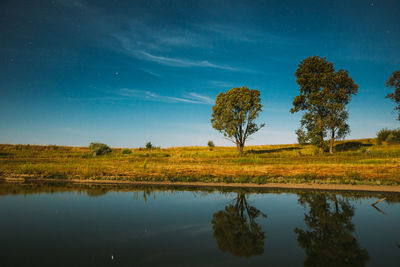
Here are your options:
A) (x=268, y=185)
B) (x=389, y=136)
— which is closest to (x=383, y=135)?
(x=389, y=136)

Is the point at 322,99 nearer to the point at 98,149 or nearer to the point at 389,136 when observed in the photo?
the point at 389,136

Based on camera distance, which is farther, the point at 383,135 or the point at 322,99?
the point at 383,135

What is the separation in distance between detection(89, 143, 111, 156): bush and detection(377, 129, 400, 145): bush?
6066 centimetres

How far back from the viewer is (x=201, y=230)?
7.64 metres

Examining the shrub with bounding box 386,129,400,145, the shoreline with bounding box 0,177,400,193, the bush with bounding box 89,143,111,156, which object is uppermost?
the shrub with bounding box 386,129,400,145

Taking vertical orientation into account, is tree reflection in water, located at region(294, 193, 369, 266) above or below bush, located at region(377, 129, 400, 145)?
below

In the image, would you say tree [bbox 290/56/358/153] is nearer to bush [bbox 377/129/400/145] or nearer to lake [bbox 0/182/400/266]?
bush [bbox 377/129/400/145]

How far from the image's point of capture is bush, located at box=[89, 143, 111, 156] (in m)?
48.0

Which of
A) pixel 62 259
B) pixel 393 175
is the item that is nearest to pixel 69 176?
pixel 62 259

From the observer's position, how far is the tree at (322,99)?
139ft

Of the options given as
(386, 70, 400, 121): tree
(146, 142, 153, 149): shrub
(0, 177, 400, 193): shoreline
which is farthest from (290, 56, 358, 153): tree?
(146, 142, 153, 149): shrub

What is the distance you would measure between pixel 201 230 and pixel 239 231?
1213mm

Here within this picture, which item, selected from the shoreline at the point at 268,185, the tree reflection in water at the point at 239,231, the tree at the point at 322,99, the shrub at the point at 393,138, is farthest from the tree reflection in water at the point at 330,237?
the shrub at the point at 393,138

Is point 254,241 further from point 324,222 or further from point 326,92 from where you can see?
point 326,92
